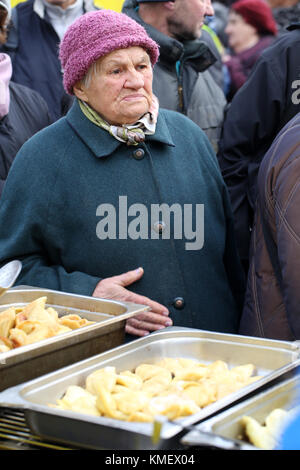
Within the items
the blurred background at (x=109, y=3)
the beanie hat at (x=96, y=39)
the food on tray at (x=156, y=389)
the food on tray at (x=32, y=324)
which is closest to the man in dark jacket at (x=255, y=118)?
the beanie hat at (x=96, y=39)

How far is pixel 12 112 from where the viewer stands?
11.2 ft

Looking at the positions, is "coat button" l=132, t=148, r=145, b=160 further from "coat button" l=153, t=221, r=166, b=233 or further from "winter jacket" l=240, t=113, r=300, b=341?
"winter jacket" l=240, t=113, r=300, b=341

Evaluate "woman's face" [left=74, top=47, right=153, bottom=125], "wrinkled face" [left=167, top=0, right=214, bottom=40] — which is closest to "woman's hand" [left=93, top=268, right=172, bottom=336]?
"woman's face" [left=74, top=47, right=153, bottom=125]

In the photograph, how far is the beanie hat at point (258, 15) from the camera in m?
5.96

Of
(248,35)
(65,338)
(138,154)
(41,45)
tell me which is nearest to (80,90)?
(138,154)

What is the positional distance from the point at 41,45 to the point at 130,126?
178cm

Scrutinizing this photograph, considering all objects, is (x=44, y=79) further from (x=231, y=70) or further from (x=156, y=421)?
(x=156, y=421)

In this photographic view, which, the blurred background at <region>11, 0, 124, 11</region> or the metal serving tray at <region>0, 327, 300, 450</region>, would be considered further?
the blurred background at <region>11, 0, 124, 11</region>

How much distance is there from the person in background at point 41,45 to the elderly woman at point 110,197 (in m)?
1.43

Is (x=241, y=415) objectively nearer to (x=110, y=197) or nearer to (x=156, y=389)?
(x=156, y=389)

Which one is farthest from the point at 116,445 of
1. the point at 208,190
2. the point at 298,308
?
the point at 208,190

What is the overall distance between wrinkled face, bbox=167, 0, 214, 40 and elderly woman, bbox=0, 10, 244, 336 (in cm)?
109

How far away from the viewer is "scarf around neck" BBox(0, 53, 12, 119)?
329cm

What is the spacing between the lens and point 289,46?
3.06 metres
